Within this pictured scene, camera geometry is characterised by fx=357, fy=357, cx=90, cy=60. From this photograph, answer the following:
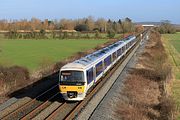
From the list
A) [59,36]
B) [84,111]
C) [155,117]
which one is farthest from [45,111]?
[59,36]

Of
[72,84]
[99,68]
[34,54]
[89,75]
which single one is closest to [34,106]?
[72,84]

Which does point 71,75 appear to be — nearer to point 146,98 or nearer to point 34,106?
point 34,106

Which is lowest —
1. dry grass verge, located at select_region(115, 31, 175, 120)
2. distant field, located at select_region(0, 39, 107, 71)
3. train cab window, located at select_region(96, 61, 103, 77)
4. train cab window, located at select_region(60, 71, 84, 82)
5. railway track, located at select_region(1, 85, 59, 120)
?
distant field, located at select_region(0, 39, 107, 71)

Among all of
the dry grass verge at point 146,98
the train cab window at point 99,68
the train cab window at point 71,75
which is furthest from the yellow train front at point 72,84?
the train cab window at point 99,68

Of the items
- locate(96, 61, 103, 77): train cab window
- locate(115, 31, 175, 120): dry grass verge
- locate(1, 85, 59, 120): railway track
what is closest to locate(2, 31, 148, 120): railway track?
locate(1, 85, 59, 120): railway track

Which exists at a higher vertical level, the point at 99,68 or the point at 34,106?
the point at 99,68

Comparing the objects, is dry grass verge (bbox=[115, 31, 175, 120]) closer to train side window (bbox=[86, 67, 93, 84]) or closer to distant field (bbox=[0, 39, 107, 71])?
train side window (bbox=[86, 67, 93, 84])

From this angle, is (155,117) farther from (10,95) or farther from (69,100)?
(10,95)

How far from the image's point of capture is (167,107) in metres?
19.6

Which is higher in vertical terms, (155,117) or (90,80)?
(90,80)

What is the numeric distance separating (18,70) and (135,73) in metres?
10.7

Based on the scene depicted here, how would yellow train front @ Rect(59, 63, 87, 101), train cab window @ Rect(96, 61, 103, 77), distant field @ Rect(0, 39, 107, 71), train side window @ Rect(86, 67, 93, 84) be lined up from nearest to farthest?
yellow train front @ Rect(59, 63, 87, 101) → train side window @ Rect(86, 67, 93, 84) → train cab window @ Rect(96, 61, 103, 77) → distant field @ Rect(0, 39, 107, 71)

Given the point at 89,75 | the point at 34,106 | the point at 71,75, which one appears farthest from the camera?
the point at 89,75

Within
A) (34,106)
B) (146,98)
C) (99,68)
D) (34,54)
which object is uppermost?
(99,68)
